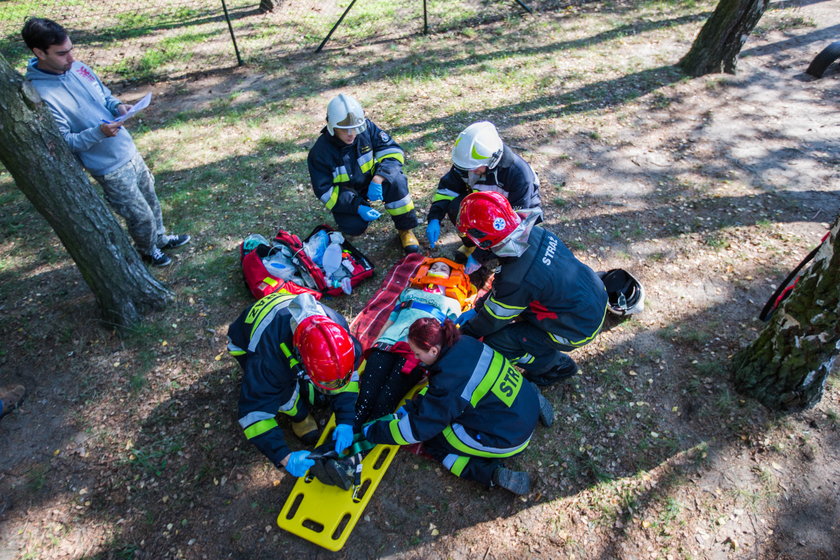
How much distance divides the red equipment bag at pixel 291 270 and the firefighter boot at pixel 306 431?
1297mm

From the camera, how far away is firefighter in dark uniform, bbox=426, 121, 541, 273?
13.6 ft

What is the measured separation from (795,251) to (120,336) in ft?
21.0

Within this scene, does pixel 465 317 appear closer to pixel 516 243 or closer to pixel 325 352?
pixel 516 243

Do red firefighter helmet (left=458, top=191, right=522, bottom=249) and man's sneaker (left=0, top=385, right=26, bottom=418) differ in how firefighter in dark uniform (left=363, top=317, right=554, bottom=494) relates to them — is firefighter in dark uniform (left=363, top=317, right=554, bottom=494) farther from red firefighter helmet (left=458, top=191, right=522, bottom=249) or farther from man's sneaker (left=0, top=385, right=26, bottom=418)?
→ man's sneaker (left=0, top=385, right=26, bottom=418)

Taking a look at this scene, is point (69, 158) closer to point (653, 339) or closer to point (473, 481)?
point (473, 481)

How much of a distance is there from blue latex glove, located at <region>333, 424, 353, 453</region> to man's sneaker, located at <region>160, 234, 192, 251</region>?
3.22 metres

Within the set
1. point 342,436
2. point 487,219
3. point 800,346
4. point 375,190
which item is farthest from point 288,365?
point 800,346

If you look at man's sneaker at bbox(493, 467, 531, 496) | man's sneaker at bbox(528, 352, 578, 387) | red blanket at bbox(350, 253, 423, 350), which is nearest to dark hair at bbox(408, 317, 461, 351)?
man's sneaker at bbox(493, 467, 531, 496)

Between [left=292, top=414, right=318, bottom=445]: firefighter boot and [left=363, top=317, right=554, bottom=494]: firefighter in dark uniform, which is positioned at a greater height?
[left=363, top=317, right=554, bottom=494]: firefighter in dark uniform

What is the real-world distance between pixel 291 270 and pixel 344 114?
59.1 inches

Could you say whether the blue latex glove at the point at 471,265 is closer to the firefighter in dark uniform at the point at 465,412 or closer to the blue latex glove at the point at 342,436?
the firefighter in dark uniform at the point at 465,412

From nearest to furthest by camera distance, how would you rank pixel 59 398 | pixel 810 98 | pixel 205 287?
pixel 59 398, pixel 205 287, pixel 810 98

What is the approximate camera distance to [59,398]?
3.97m

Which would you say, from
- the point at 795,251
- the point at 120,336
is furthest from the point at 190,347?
the point at 795,251
